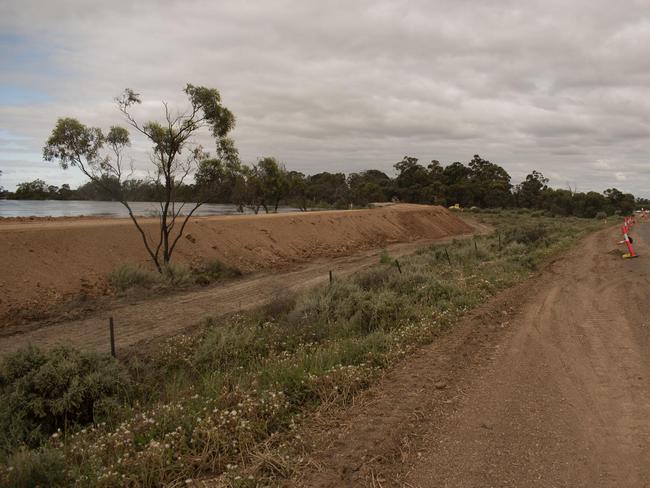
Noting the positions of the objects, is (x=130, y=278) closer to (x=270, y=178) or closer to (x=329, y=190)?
(x=270, y=178)

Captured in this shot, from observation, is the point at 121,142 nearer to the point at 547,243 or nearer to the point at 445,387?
the point at 445,387

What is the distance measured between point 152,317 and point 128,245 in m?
9.16

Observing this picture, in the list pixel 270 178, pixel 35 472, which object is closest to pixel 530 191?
pixel 270 178

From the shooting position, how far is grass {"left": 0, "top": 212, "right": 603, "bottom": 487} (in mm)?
4629

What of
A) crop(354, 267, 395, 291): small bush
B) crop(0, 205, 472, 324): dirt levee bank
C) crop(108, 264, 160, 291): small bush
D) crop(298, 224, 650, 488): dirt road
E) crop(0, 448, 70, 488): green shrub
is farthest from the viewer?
crop(108, 264, 160, 291): small bush

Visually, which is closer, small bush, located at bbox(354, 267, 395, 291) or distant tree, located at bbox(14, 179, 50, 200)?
small bush, located at bbox(354, 267, 395, 291)

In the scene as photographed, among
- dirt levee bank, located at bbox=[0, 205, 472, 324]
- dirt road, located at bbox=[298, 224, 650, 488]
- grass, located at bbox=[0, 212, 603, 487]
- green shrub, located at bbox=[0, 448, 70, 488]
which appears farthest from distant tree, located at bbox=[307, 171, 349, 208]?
green shrub, located at bbox=[0, 448, 70, 488]

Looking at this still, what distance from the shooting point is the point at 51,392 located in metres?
7.19

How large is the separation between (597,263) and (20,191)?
373ft

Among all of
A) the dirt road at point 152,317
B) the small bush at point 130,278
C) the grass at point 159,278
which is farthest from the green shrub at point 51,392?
the small bush at point 130,278

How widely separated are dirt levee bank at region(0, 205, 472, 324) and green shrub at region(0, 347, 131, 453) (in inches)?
279

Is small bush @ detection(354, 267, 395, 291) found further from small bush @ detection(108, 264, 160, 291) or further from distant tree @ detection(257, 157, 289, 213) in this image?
distant tree @ detection(257, 157, 289, 213)

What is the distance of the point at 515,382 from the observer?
20.9 ft

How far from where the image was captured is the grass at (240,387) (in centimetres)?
463
